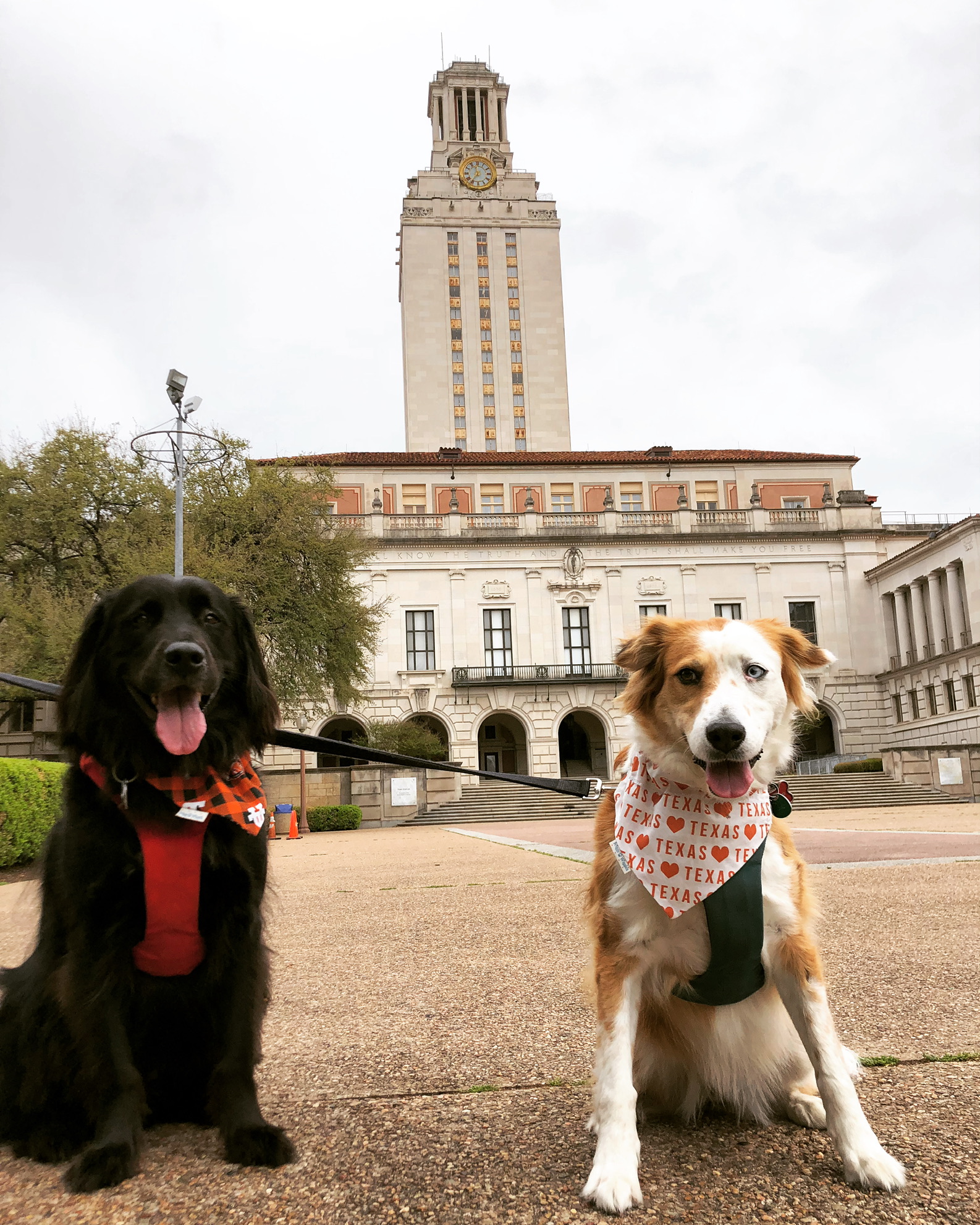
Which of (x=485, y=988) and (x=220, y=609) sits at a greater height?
(x=220, y=609)

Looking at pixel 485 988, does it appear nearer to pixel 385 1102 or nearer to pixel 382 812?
pixel 385 1102

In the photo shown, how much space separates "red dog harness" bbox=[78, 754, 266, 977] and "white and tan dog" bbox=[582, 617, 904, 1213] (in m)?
0.84

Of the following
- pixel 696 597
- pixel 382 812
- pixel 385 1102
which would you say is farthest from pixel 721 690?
pixel 696 597

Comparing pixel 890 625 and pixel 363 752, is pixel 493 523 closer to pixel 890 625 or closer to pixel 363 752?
pixel 890 625

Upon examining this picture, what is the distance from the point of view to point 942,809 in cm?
2269

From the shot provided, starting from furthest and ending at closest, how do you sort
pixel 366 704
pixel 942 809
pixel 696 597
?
pixel 696 597 < pixel 366 704 < pixel 942 809

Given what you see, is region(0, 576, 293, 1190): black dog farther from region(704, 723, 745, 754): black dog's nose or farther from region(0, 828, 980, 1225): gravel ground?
region(704, 723, 745, 754): black dog's nose

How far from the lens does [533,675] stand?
41.4m

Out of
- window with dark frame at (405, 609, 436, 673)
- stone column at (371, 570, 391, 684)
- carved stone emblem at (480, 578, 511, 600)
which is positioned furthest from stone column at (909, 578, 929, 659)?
stone column at (371, 570, 391, 684)

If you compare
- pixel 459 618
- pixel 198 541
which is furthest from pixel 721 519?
pixel 198 541

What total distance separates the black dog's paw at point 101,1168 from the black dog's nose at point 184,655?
96cm

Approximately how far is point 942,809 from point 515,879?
18.4 metres

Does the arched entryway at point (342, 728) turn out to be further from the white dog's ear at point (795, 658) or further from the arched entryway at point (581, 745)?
the white dog's ear at point (795, 658)

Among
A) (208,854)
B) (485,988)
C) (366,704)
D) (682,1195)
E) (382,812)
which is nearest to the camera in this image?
(682,1195)
